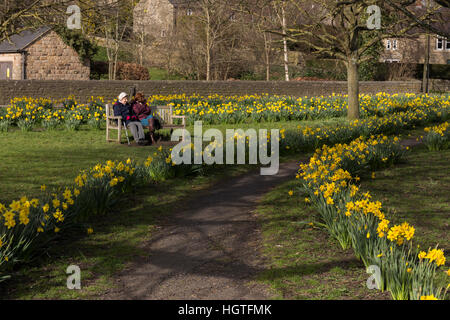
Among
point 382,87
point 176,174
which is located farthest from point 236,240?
point 382,87

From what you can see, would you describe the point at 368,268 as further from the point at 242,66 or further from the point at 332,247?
the point at 242,66

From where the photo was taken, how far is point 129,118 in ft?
39.8

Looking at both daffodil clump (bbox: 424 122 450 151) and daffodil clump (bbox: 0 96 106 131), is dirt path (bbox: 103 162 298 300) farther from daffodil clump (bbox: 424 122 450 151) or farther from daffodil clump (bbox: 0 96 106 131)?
daffodil clump (bbox: 0 96 106 131)

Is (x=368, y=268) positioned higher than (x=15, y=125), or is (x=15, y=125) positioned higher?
(x=15, y=125)

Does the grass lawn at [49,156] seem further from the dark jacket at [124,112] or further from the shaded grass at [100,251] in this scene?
the shaded grass at [100,251]

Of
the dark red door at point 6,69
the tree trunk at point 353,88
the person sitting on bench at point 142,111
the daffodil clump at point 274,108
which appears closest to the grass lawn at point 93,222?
the person sitting on bench at point 142,111

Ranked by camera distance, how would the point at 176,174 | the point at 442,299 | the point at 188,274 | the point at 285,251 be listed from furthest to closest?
the point at 176,174, the point at 285,251, the point at 188,274, the point at 442,299

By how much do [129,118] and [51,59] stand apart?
83.7 feet

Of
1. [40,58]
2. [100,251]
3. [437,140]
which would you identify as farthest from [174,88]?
[40,58]

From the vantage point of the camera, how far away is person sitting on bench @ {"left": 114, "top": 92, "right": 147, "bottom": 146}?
39.1 ft

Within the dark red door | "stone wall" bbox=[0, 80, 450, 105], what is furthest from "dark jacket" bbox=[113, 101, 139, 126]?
the dark red door

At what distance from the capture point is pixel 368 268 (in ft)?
14.3
